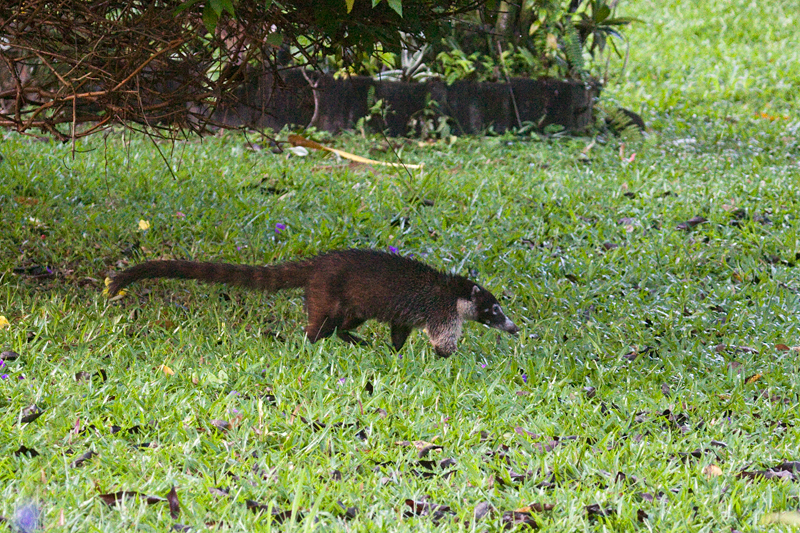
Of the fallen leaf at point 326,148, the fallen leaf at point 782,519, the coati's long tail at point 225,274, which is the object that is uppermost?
the fallen leaf at point 326,148

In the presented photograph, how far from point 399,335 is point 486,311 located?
486 millimetres

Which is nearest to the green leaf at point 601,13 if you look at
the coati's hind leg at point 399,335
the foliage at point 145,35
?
the foliage at point 145,35

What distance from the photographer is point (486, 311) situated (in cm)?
450

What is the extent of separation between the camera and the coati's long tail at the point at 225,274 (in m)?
4.34

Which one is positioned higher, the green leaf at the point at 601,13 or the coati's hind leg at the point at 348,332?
the green leaf at the point at 601,13

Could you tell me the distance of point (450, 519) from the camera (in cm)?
277

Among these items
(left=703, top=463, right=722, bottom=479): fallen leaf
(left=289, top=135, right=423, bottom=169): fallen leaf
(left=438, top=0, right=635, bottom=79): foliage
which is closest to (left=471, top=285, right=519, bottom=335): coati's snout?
(left=703, top=463, right=722, bottom=479): fallen leaf

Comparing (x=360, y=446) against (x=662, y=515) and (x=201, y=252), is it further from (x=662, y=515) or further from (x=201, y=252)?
(x=201, y=252)

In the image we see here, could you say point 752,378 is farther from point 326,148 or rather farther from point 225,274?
point 326,148

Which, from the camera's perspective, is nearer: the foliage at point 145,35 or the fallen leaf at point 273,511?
the fallen leaf at point 273,511

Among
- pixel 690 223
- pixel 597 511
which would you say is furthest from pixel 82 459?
pixel 690 223

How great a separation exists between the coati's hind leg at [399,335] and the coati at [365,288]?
0.03 metres

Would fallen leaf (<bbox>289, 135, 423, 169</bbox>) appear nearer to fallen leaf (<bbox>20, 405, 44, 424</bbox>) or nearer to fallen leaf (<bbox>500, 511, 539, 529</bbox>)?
fallen leaf (<bbox>20, 405, 44, 424</bbox>)

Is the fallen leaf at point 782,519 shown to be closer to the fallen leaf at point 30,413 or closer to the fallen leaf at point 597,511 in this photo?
the fallen leaf at point 597,511
